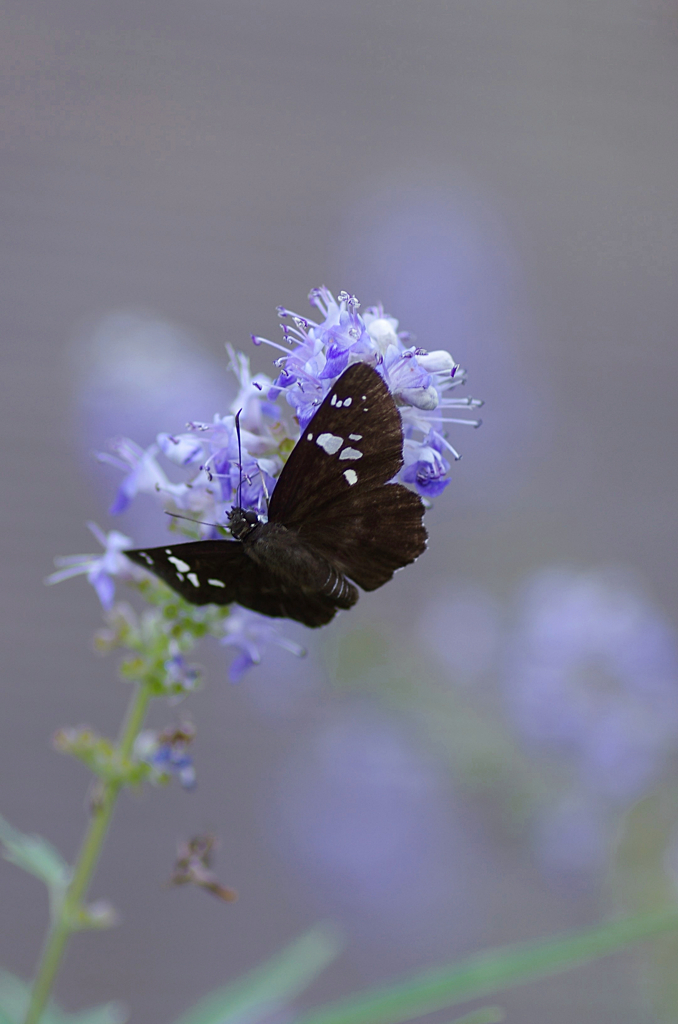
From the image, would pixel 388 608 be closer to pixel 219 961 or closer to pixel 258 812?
pixel 258 812

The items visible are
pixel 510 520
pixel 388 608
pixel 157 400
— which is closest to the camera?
pixel 157 400

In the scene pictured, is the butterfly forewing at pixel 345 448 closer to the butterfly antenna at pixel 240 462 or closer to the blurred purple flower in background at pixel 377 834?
the butterfly antenna at pixel 240 462

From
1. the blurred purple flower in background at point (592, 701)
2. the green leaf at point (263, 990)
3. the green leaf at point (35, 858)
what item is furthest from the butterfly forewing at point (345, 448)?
the blurred purple flower in background at point (592, 701)

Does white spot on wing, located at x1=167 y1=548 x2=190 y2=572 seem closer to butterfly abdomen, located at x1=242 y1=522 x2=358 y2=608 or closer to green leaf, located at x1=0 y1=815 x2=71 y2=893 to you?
butterfly abdomen, located at x1=242 y1=522 x2=358 y2=608

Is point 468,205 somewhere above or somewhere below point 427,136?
below

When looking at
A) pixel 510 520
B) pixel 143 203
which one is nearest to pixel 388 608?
pixel 510 520

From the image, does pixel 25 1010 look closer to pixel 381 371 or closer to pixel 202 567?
pixel 202 567

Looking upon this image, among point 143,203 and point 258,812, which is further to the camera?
point 143,203

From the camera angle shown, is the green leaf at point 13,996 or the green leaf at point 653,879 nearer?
the green leaf at point 13,996
